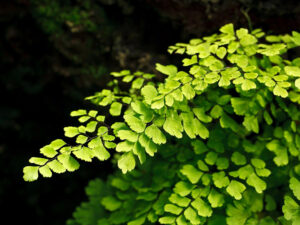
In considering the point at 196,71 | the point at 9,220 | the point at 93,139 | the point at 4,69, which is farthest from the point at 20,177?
the point at 196,71

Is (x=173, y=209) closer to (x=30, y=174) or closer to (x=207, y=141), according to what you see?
(x=207, y=141)

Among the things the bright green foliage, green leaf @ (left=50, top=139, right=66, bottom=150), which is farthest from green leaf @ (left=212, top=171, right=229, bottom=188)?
green leaf @ (left=50, top=139, right=66, bottom=150)

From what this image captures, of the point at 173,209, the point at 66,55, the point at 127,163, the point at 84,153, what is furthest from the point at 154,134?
the point at 66,55

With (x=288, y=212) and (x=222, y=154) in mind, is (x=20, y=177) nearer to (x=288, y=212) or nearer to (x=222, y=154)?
(x=222, y=154)

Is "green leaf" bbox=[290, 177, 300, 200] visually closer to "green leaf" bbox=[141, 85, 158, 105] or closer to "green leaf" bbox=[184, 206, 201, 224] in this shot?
"green leaf" bbox=[184, 206, 201, 224]

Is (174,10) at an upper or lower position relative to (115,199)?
upper

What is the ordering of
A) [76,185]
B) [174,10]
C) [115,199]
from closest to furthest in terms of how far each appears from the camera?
[115,199] → [174,10] → [76,185]
